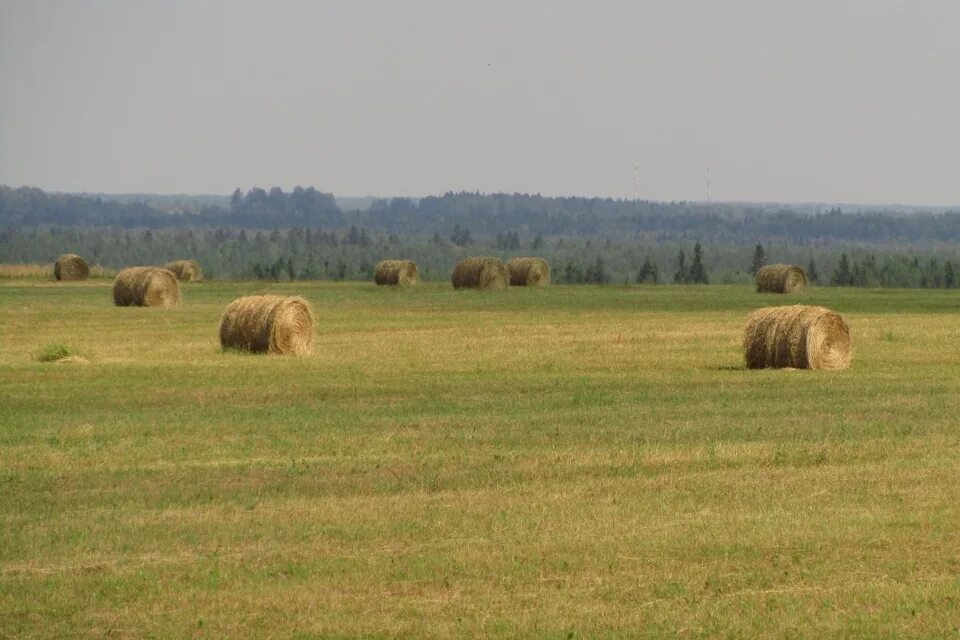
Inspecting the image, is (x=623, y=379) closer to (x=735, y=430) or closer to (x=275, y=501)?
(x=735, y=430)

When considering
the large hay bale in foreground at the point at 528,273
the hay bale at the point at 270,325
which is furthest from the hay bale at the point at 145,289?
the large hay bale in foreground at the point at 528,273

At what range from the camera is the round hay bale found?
222ft

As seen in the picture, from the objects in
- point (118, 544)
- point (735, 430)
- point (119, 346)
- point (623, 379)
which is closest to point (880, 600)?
point (118, 544)

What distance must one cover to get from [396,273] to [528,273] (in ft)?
17.0

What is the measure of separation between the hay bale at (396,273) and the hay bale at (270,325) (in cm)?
3913

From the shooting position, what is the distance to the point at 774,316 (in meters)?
29.7

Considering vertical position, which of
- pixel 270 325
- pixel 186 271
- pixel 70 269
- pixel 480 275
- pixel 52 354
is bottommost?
pixel 186 271

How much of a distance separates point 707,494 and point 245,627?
5.62 meters

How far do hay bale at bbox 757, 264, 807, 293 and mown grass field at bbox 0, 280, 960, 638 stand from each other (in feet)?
116

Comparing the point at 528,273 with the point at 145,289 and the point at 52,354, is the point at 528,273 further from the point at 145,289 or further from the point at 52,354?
the point at 52,354

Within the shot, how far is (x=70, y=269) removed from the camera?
77.6m

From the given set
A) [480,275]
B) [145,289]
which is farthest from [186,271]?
[145,289]

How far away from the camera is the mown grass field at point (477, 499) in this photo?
11.8 m

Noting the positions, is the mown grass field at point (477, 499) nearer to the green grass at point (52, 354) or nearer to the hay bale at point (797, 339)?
the green grass at point (52, 354)
